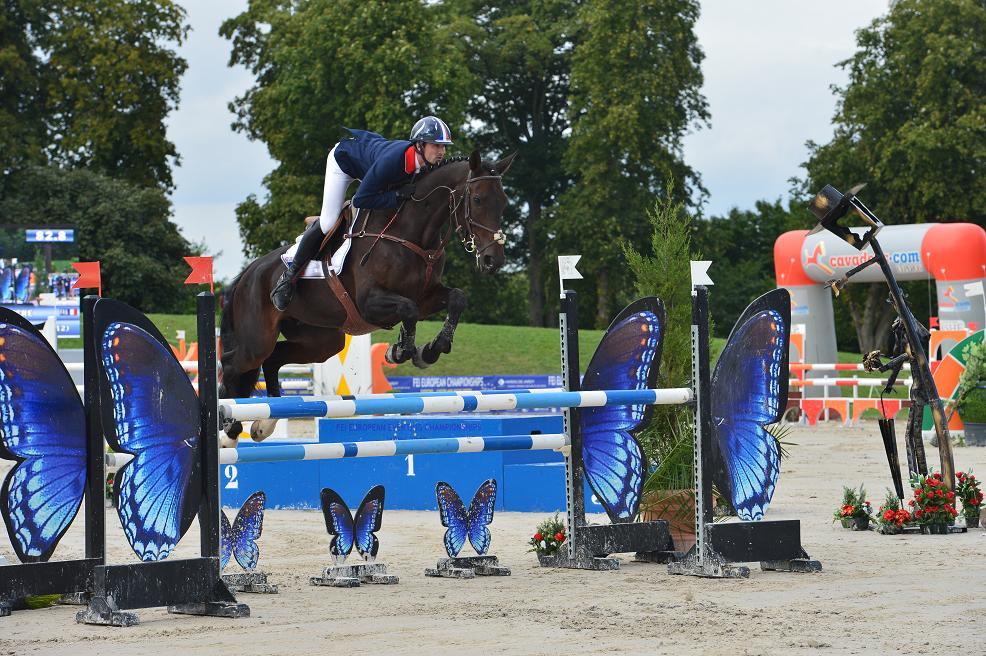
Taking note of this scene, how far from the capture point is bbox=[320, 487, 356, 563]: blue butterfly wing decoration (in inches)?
227

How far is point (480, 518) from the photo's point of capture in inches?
246

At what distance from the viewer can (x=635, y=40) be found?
31891mm

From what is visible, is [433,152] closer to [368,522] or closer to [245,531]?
[368,522]

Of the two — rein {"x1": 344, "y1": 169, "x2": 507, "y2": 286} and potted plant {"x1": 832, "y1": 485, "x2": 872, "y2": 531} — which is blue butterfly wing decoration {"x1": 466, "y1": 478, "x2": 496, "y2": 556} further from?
potted plant {"x1": 832, "y1": 485, "x2": 872, "y2": 531}

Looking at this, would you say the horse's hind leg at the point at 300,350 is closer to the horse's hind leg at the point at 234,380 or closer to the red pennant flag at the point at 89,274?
the horse's hind leg at the point at 234,380

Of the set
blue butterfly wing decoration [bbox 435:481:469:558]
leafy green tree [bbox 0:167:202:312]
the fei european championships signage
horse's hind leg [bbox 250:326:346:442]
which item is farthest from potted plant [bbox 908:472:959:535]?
leafy green tree [bbox 0:167:202:312]

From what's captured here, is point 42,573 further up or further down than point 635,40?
further down

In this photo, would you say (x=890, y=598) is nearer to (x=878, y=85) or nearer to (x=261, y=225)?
(x=261, y=225)

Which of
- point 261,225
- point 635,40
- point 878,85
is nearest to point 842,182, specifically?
point 878,85

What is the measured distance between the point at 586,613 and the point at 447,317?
5.41 feet

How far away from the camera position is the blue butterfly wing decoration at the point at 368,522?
588cm

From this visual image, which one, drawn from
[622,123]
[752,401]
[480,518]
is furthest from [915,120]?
[480,518]

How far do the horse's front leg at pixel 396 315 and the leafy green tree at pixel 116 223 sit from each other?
2751 cm

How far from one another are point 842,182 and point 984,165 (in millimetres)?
3809
